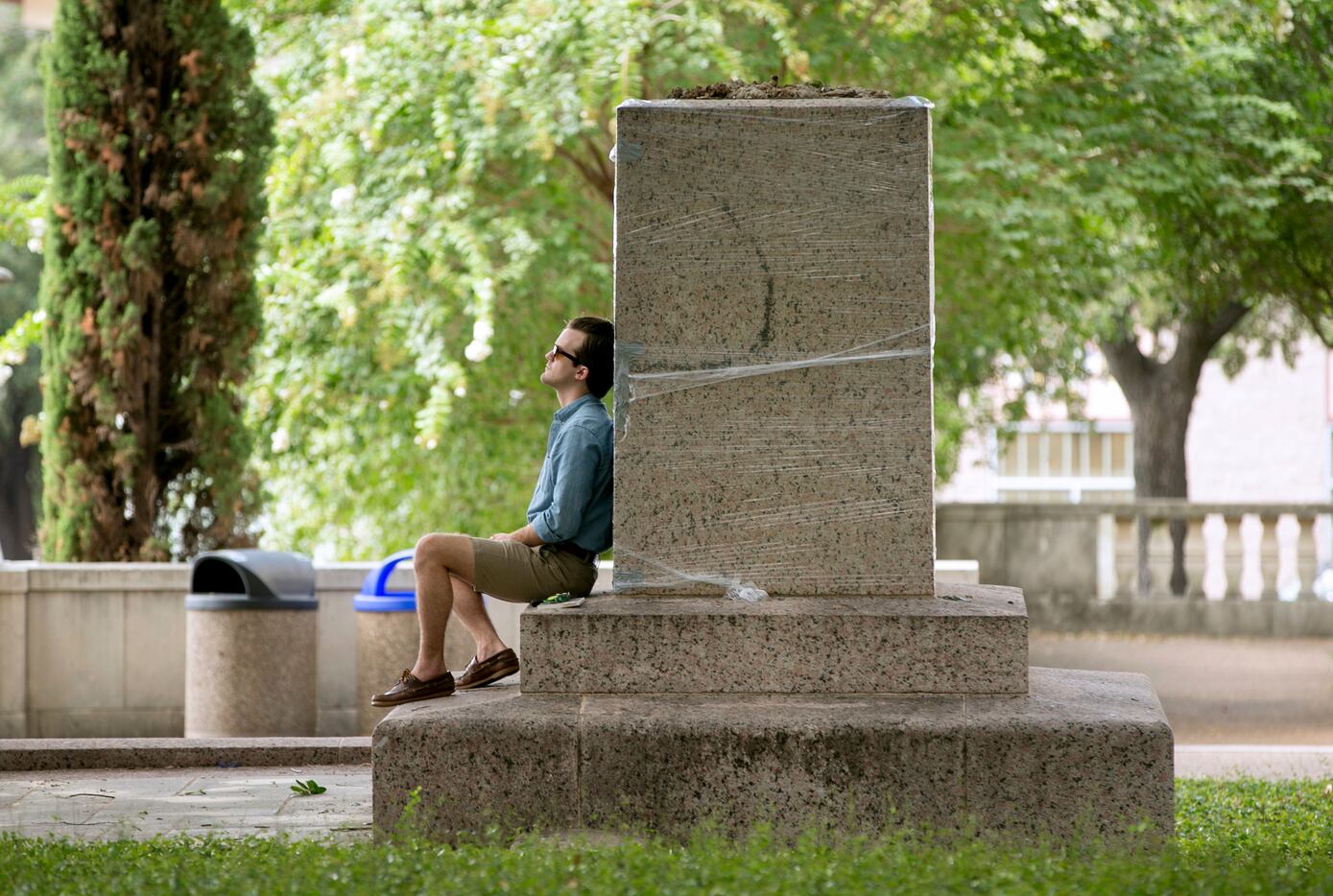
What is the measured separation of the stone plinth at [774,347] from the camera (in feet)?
17.9

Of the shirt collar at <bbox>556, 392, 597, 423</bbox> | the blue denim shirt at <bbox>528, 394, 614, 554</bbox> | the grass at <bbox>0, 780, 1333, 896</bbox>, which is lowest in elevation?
the grass at <bbox>0, 780, 1333, 896</bbox>

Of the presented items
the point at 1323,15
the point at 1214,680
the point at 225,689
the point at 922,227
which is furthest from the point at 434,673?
the point at 1323,15

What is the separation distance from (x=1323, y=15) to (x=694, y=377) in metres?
11.5

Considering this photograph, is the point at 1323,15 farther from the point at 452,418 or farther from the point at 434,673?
the point at 434,673

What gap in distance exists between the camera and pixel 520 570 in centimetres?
558

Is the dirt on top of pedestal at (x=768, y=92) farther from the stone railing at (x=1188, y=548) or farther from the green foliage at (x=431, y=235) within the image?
the stone railing at (x=1188, y=548)

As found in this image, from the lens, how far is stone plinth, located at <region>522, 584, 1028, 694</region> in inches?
205

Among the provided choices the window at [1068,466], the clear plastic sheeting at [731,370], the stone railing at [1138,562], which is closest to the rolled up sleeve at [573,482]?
the clear plastic sheeting at [731,370]

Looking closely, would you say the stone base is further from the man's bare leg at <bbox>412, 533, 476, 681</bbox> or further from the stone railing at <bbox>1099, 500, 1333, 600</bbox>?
the stone railing at <bbox>1099, 500, 1333, 600</bbox>

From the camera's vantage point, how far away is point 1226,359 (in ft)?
77.7

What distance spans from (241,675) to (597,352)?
4.02 m

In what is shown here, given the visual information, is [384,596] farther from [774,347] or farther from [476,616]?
[774,347]

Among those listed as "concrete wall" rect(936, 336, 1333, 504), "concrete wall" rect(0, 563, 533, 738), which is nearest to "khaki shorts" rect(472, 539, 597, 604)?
"concrete wall" rect(0, 563, 533, 738)

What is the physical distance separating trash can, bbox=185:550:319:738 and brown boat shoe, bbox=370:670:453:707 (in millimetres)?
3784
